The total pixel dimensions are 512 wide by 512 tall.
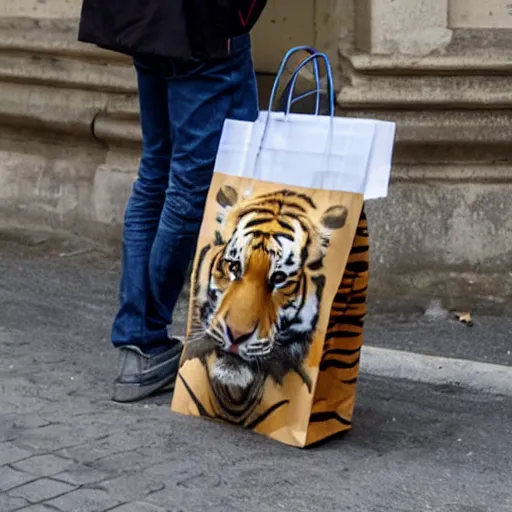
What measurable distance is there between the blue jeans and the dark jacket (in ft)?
0.28

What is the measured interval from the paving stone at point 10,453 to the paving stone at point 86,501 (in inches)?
11.9

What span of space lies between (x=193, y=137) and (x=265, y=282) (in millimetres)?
499

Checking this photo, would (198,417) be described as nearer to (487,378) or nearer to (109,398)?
(109,398)

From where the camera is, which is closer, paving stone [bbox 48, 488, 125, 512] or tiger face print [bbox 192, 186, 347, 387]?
paving stone [bbox 48, 488, 125, 512]

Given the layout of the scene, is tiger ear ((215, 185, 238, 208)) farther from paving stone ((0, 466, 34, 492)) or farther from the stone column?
the stone column

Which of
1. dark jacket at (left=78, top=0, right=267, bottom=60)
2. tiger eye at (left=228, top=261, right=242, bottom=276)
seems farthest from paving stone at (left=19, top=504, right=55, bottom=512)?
dark jacket at (left=78, top=0, right=267, bottom=60)

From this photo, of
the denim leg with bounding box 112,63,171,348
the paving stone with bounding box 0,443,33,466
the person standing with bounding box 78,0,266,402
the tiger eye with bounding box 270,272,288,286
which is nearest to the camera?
the paving stone with bounding box 0,443,33,466

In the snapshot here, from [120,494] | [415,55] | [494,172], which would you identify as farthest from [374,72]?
[120,494]

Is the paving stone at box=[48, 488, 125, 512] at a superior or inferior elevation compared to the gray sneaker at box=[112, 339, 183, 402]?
inferior

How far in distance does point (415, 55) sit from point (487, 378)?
159 cm

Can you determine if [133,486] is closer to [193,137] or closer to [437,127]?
Result: [193,137]

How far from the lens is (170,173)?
3486mm

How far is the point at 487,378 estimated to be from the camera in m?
4.00

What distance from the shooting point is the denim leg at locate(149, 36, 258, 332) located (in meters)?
3.37
